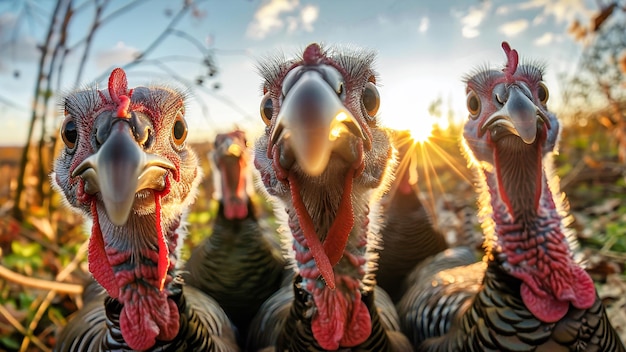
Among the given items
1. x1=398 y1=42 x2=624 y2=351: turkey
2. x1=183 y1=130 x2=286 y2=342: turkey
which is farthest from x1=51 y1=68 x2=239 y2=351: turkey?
x1=398 y1=42 x2=624 y2=351: turkey

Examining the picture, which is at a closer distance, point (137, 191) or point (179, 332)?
point (137, 191)

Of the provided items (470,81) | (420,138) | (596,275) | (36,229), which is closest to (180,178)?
(470,81)

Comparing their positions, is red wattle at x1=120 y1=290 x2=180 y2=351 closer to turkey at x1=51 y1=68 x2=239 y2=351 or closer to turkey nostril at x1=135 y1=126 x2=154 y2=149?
turkey at x1=51 y1=68 x2=239 y2=351

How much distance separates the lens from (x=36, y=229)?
5.47 meters

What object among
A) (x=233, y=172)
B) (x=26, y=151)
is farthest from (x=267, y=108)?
(x=26, y=151)

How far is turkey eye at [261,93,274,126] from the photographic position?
5.29 feet

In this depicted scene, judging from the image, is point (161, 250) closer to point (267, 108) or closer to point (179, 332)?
point (179, 332)

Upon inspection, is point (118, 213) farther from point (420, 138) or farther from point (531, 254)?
point (420, 138)

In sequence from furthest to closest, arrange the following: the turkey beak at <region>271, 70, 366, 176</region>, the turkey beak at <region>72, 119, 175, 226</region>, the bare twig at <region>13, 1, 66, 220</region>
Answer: the bare twig at <region>13, 1, 66, 220</region> → the turkey beak at <region>72, 119, 175, 226</region> → the turkey beak at <region>271, 70, 366, 176</region>

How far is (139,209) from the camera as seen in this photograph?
66.9 inches

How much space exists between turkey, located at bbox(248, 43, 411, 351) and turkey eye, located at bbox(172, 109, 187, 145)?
0.33m

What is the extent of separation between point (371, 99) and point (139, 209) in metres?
0.97

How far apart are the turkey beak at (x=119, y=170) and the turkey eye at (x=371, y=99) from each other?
0.78 m

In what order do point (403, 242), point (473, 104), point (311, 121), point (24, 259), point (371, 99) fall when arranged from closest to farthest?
point (311, 121)
point (371, 99)
point (473, 104)
point (403, 242)
point (24, 259)
